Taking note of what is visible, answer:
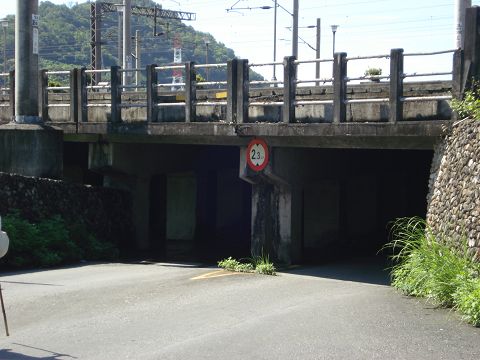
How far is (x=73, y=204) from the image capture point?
59.5 feet

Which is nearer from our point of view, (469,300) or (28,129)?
(469,300)

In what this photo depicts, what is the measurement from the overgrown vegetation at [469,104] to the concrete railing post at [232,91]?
16.8 feet

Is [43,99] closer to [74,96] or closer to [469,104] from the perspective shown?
[74,96]

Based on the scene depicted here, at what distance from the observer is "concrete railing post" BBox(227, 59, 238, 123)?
1659cm

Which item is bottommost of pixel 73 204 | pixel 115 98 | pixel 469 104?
pixel 73 204

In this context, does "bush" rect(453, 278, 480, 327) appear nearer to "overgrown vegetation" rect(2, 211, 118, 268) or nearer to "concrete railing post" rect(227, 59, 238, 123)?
"concrete railing post" rect(227, 59, 238, 123)

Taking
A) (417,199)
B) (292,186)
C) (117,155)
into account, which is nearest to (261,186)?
(292,186)

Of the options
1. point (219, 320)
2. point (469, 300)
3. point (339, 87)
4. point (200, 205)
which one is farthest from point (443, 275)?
point (200, 205)

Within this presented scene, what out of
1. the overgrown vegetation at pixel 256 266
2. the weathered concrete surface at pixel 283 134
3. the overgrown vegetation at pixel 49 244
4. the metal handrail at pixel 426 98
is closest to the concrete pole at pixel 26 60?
the weathered concrete surface at pixel 283 134

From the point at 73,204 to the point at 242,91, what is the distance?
489cm

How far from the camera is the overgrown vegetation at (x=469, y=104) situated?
488 inches

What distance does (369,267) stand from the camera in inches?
715

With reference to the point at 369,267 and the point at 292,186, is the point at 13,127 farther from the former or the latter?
the point at 369,267

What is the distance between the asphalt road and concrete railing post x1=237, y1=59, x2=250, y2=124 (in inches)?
150
